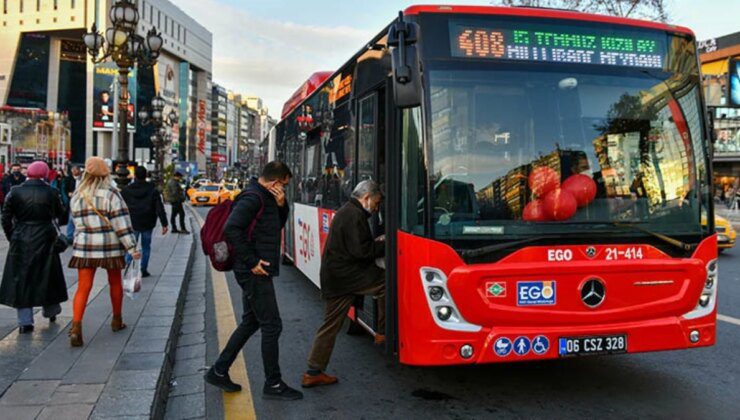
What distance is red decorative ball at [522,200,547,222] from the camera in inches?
168

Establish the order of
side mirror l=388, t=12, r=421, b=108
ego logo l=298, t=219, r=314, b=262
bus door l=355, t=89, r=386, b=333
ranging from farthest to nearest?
ego logo l=298, t=219, r=314, b=262, bus door l=355, t=89, r=386, b=333, side mirror l=388, t=12, r=421, b=108

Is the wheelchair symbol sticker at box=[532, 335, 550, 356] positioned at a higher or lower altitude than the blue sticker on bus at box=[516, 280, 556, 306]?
lower

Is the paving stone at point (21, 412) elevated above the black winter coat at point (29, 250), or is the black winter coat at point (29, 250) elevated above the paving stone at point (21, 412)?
the black winter coat at point (29, 250)

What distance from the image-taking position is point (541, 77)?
14.4ft

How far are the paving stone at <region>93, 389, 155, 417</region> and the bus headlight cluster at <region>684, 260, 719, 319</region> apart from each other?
382 cm

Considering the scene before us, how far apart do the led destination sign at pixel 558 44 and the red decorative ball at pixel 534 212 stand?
1.03m

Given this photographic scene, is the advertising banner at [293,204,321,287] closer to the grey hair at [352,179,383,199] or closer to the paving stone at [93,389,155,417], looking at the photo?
the grey hair at [352,179,383,199]

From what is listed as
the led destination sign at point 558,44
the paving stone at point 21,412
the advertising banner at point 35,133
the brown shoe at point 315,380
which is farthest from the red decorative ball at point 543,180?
the advertising banner at point 35,133

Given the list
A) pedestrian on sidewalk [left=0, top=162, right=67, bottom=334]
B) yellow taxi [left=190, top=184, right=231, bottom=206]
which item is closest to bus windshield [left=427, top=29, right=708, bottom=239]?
pedestrian on sidewalk [left=0, top=162, right=67, bottom=334]

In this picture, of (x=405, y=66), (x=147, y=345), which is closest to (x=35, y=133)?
(x=147, y=345)

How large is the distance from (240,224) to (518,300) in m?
1.93

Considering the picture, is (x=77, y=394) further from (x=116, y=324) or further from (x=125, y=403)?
(x=116, y=324)

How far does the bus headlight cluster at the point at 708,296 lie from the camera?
14.9 feet

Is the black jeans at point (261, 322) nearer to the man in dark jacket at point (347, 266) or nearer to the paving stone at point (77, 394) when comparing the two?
the man in dark jacket at point (347, 266)
